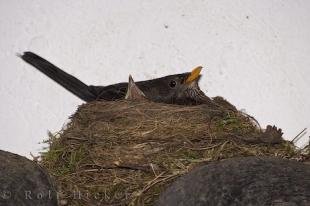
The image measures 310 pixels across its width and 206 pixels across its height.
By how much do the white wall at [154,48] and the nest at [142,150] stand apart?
751mm

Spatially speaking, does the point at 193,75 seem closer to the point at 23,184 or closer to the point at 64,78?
the point at 64,78

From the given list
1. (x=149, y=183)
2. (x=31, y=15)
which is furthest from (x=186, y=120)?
(x=31, y=15)

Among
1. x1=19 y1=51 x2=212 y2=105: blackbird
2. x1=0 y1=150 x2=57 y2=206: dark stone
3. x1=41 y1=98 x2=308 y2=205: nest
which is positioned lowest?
x1=0 y1=150 x2=57 y2=206: dark stone

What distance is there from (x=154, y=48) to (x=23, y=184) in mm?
1916

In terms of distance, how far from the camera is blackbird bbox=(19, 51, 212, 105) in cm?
421

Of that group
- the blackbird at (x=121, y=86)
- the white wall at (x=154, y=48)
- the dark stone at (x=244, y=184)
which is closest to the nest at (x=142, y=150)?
the dark stone at (x=244, y=184)

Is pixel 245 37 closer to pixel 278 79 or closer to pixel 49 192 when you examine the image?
pixel 278 79

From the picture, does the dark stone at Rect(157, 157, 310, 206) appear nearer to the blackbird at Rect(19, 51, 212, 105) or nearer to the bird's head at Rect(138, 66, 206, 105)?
the blackbird at Rect(19, 51, 212, 105)

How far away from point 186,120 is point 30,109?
1510 mm

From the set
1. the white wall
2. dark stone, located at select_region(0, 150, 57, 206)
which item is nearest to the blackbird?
the white wall

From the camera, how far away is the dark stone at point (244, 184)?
2645 millimetres

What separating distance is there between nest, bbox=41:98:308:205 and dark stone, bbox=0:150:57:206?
240 millimetres

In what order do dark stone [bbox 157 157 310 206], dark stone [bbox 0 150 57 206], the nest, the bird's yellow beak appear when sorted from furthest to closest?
the bird's yellow beak
the nest
dark stone [bbox 0 150 57 206]
dark stone [bbox 157 157 310 206]

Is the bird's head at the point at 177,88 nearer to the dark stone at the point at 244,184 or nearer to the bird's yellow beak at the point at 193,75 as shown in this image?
the bird's yellow beak at the point at 193,75
